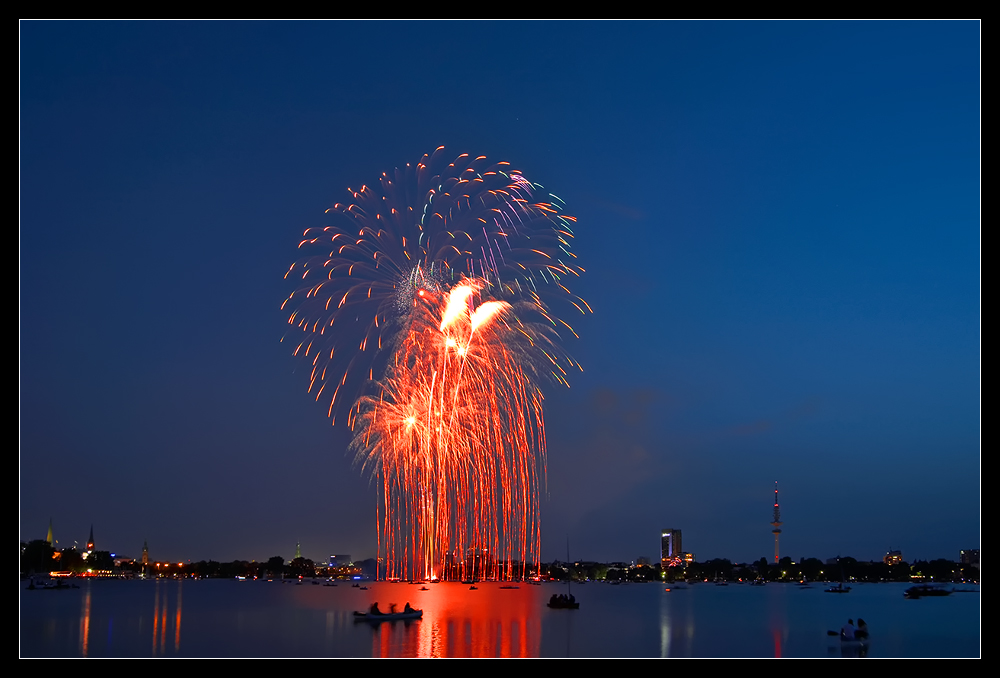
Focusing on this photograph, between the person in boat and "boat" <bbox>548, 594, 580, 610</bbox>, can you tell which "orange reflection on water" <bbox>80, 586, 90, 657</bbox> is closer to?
"boat" <bbox>548, 594, 580, 610</bbox>

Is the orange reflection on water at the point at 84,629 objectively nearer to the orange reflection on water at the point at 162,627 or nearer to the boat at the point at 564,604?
the orange reflection on water at the point at 162,627

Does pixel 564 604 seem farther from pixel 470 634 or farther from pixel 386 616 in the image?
pixel 470 634

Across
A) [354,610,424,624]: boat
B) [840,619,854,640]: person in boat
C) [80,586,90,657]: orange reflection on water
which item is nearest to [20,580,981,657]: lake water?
[80,586,90,657]: orange reflection on water

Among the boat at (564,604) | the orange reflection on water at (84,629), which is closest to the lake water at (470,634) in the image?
the orange reflection on water at (84,629)

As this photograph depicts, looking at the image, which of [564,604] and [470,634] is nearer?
[470,634]

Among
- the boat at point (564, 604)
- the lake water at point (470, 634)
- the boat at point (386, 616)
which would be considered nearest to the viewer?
the lake water at point (470, 634)

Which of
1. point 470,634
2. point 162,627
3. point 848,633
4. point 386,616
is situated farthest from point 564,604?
point 848,633

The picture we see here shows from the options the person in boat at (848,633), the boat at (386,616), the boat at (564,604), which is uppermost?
the person in boat at (848,633)

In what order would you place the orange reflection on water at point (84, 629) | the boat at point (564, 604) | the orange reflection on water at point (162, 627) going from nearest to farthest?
the orange reflection on water at point (84, 629) < the orange reflection on water at point (162, 627) < the boat at point (564, 604)
